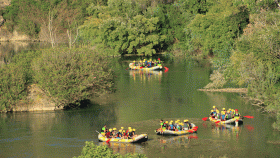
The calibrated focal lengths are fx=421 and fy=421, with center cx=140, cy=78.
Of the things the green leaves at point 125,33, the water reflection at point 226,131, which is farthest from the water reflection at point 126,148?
the green leaves at point 125,33

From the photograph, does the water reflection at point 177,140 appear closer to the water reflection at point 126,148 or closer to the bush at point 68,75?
the water reflection at point 126,148

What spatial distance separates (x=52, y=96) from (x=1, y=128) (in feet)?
23.0

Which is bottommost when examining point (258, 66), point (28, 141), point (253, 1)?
point (28, 141)

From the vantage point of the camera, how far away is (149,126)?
38188 millimetres

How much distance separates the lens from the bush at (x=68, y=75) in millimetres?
44125

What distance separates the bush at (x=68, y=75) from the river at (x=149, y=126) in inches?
67.2

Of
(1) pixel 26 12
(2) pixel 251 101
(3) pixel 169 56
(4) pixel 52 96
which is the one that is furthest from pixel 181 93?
(1) pixel 26 12

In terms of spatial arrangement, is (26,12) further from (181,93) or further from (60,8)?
(181,93)

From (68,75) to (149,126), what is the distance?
11.3m

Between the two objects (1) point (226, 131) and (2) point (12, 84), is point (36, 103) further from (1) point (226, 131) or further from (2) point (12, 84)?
(1) point (226, 131)

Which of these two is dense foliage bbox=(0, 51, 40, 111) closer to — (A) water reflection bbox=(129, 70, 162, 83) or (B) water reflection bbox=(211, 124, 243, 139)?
(B) water reflection bbox=(211, 124, 243, 139)

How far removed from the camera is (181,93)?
172 ft

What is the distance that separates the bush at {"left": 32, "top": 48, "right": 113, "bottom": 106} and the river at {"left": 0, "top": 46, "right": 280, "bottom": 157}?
1.71 meters

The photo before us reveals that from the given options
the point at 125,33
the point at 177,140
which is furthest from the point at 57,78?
the point at 125,33
